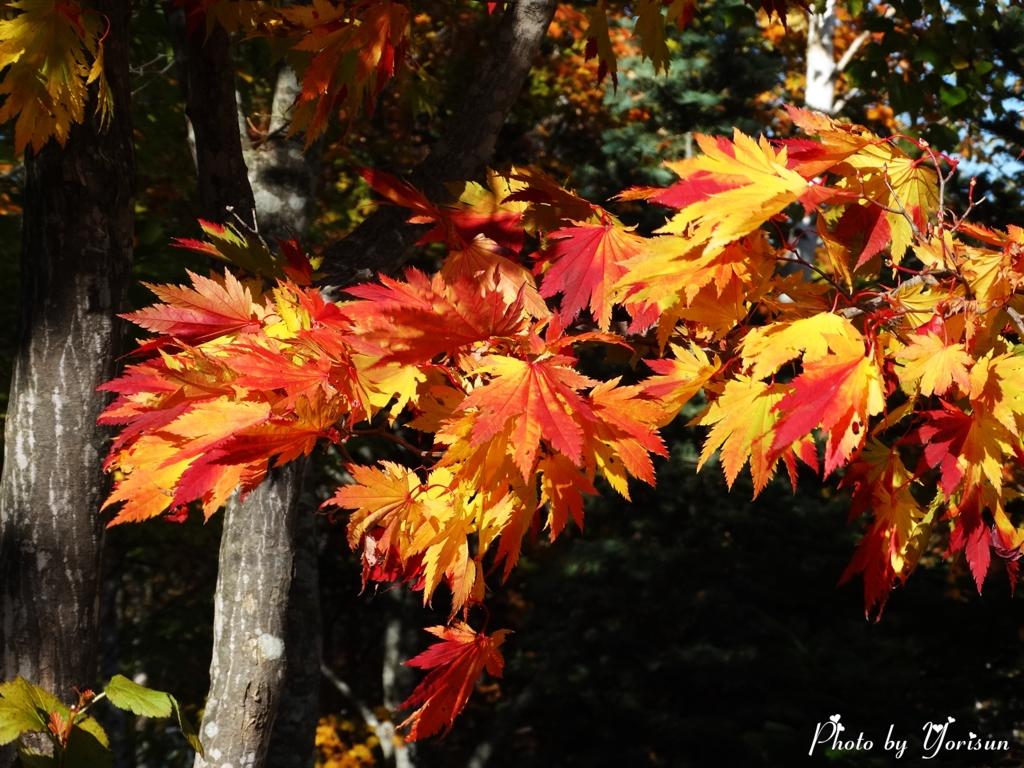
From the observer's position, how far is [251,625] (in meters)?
2.23

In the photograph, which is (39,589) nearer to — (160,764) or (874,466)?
(874,466)

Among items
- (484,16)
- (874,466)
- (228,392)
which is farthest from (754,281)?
(484,16)

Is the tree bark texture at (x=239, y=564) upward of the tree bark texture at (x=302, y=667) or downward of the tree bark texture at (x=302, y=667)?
upward

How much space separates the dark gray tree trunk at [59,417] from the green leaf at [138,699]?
28 centimetres

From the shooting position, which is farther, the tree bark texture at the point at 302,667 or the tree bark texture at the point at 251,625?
the tree bark texture at the point at 302,667

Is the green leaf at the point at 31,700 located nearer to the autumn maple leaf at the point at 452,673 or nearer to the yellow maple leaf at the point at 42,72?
the autumn maple leaf at the point at 452,673

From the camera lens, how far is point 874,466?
1.80 meters

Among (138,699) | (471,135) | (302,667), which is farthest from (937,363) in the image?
(302,667)

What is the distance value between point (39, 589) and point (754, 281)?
5.51 ft

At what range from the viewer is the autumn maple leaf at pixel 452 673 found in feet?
6.08

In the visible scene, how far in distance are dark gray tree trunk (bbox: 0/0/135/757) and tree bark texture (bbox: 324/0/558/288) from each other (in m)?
0.59

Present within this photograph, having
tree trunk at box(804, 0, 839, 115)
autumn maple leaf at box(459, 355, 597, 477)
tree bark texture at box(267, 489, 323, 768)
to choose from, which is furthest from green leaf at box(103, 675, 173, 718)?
tree trunk at box(804, 0, 839, 115)

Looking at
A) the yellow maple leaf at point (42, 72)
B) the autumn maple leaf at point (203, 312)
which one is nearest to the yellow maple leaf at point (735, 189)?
the autumn maple leaf at point (203, 312)

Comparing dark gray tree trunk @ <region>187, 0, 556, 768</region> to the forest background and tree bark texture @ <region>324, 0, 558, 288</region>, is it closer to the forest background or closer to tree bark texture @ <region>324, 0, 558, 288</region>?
tree bark texture @ <region>324, 0, 558, 288</region>
